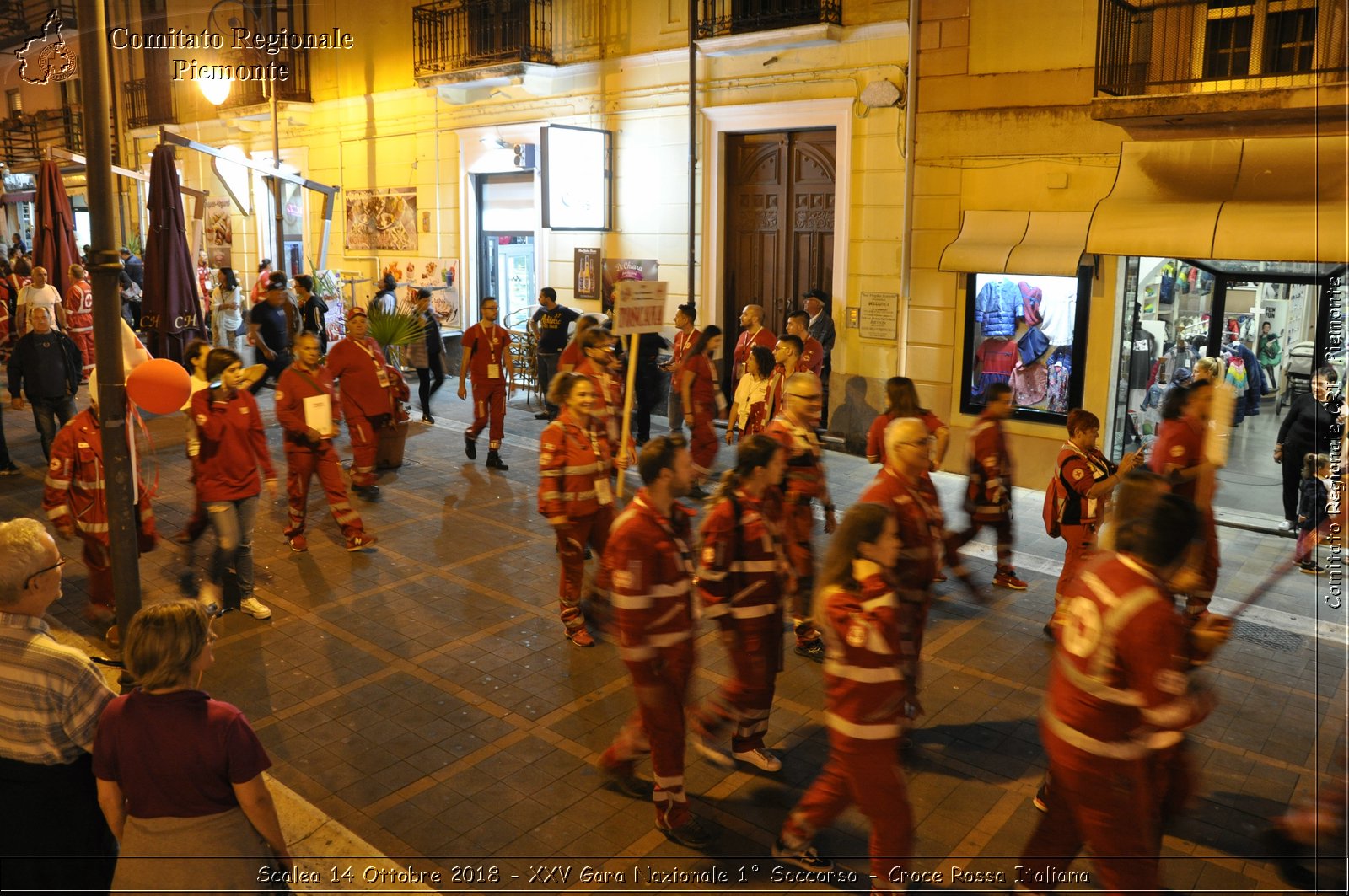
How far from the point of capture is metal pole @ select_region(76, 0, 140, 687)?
508cm

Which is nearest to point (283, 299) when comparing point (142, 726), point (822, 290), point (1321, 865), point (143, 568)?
point (143, 568)

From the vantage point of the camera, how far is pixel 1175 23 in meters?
11.0

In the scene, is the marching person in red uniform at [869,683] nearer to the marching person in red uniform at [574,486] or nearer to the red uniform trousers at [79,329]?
the marching person in red uniform at [574,486]

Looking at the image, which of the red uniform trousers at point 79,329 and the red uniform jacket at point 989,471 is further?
the red uniform trousers at point 79,329

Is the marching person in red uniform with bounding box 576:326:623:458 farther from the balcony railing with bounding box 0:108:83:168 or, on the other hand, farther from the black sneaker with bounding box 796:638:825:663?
the balcony railing with bounding box 0:108:83:168

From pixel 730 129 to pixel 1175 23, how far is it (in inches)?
247

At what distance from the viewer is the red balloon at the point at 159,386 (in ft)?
21.1

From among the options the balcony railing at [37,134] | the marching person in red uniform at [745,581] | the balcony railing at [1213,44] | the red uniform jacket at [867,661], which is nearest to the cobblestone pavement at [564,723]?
the marching person in red uniform at [745,581]

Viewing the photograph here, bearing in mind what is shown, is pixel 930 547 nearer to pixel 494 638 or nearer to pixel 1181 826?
pixel 1181 826

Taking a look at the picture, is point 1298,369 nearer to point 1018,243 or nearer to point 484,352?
point 1018,243

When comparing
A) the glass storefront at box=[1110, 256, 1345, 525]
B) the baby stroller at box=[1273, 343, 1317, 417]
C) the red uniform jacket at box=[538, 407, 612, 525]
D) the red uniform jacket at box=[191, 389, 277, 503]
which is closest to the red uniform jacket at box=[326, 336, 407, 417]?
the red uniform jacket at box=[191, 389, 277, 503]

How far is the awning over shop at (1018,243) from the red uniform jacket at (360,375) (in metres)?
6.63

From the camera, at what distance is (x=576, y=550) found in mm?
7512

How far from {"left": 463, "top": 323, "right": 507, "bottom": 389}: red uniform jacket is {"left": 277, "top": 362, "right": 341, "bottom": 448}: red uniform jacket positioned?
129 inches
